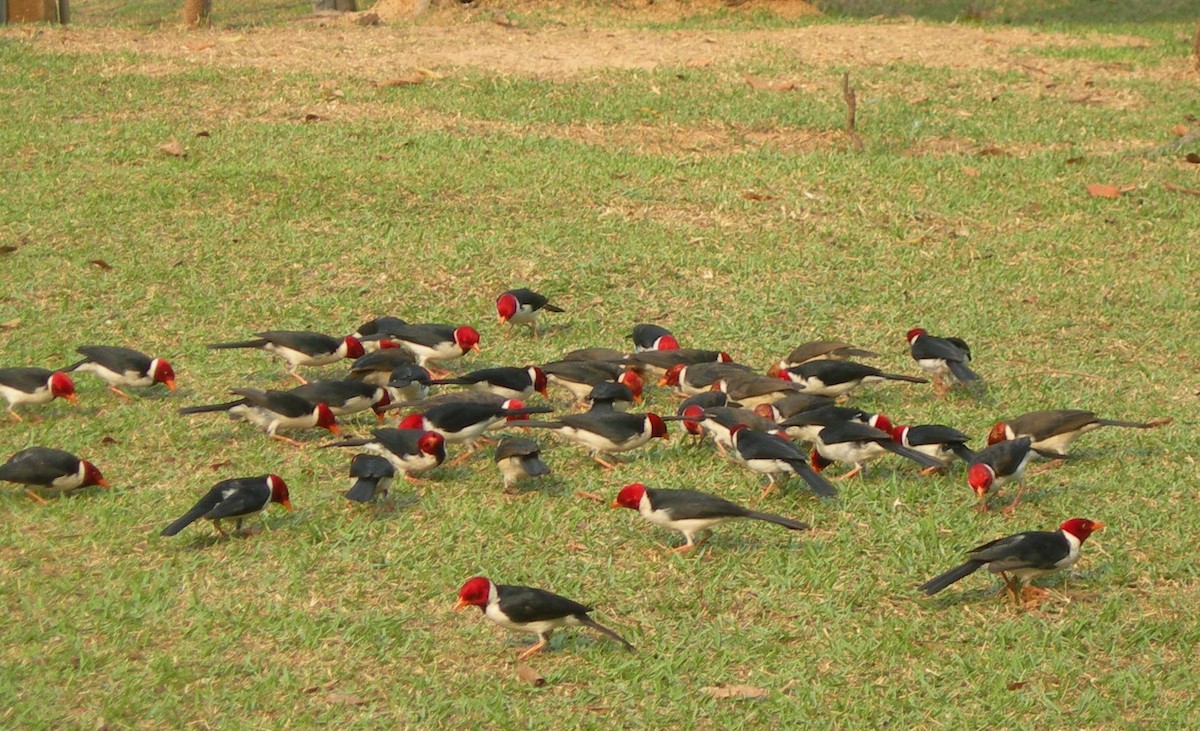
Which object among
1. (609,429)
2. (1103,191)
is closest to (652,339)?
(609,429)

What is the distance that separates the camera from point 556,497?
6.98 metres

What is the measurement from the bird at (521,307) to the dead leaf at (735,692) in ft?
13.0

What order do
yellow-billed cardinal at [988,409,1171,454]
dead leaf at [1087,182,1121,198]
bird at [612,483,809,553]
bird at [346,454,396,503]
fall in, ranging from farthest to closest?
dead leaf at [1087,182,1121,198], yellow-billed cardinal at [988,409,1171,454], bird at [346,454,396,503], bird at [612,483,809,553]

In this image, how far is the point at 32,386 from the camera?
7.70 metres

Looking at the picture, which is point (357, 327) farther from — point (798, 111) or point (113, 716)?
point (798, 111)

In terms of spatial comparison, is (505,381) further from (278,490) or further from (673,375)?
(278,490)

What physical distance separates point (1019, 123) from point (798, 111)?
2072 millimetres

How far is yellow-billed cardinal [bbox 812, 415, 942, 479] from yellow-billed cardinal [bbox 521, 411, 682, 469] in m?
0.81

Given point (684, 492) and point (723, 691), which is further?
point (684, 492)

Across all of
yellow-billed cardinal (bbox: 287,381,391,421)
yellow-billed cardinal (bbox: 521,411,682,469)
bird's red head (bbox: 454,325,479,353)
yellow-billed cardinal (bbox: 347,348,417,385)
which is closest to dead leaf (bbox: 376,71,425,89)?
bird's red head (bbox: 454,325,479,353)

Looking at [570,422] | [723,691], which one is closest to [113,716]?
[723,691]

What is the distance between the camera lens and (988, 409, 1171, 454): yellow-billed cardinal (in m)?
7.04

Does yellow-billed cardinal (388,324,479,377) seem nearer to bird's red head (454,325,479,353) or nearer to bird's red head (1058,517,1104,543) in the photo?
bird's red head (454,325,479,353)

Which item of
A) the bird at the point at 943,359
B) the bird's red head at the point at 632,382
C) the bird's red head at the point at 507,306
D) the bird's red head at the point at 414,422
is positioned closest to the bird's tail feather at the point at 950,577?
the bird at the point at 943,359
